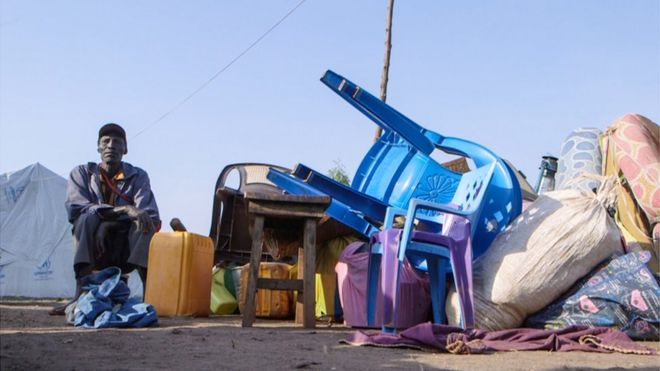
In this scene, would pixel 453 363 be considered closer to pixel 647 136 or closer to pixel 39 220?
pixel 647 136

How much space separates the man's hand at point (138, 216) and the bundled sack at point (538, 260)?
206 cm

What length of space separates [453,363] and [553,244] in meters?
1.39

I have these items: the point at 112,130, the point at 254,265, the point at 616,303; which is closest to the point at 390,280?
the point at 254,265

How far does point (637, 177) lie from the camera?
4.65 m

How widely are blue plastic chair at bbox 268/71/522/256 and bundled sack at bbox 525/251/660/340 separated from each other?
0.56 meters

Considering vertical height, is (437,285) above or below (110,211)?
below

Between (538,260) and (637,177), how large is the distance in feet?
4.98

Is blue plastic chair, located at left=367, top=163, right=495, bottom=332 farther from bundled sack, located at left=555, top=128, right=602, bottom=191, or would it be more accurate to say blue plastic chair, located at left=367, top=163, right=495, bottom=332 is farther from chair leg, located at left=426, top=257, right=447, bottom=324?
bundled sack, located at left=555, top=128, right=602, bottom=191

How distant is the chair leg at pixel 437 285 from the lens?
12.7 feet

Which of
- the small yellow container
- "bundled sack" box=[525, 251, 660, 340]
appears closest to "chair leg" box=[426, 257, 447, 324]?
"bundled sack" box=[525, 251, 660, 340]

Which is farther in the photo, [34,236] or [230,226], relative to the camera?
[34,236]

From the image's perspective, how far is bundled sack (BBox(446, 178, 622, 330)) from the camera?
3596 millimetres

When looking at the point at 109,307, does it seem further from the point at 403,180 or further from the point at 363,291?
the point at 403,180

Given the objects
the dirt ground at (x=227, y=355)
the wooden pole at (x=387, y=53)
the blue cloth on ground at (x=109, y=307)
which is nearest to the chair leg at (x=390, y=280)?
the dirt ground at (x=227, y=355)
